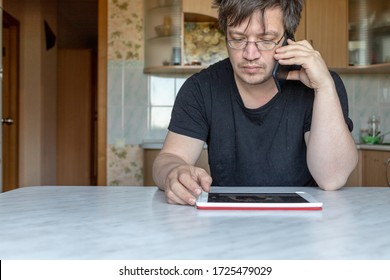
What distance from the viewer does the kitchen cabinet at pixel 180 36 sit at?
3.42 metres

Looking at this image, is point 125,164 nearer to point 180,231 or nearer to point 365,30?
point 365,30

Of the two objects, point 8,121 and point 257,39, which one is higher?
point 257,39

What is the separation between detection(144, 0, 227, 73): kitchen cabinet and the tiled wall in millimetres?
100

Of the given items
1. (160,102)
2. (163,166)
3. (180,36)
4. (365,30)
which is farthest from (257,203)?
(365,30)

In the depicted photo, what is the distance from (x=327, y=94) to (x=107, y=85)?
2519 mm

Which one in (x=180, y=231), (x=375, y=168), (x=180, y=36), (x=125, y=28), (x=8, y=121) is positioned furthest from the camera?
(x=8, y=121)

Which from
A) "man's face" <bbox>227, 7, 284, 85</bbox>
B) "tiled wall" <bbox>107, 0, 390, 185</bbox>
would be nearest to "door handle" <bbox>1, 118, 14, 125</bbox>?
"tiled wall" <bbox>107, 0, 390, 185</bbox>

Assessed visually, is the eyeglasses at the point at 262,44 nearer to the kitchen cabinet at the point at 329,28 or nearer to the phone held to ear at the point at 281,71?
the phone held to ear at the point at 281,71

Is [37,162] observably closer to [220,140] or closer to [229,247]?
[220,140]

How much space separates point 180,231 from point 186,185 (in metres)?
0.26

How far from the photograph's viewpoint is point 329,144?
122 cm
